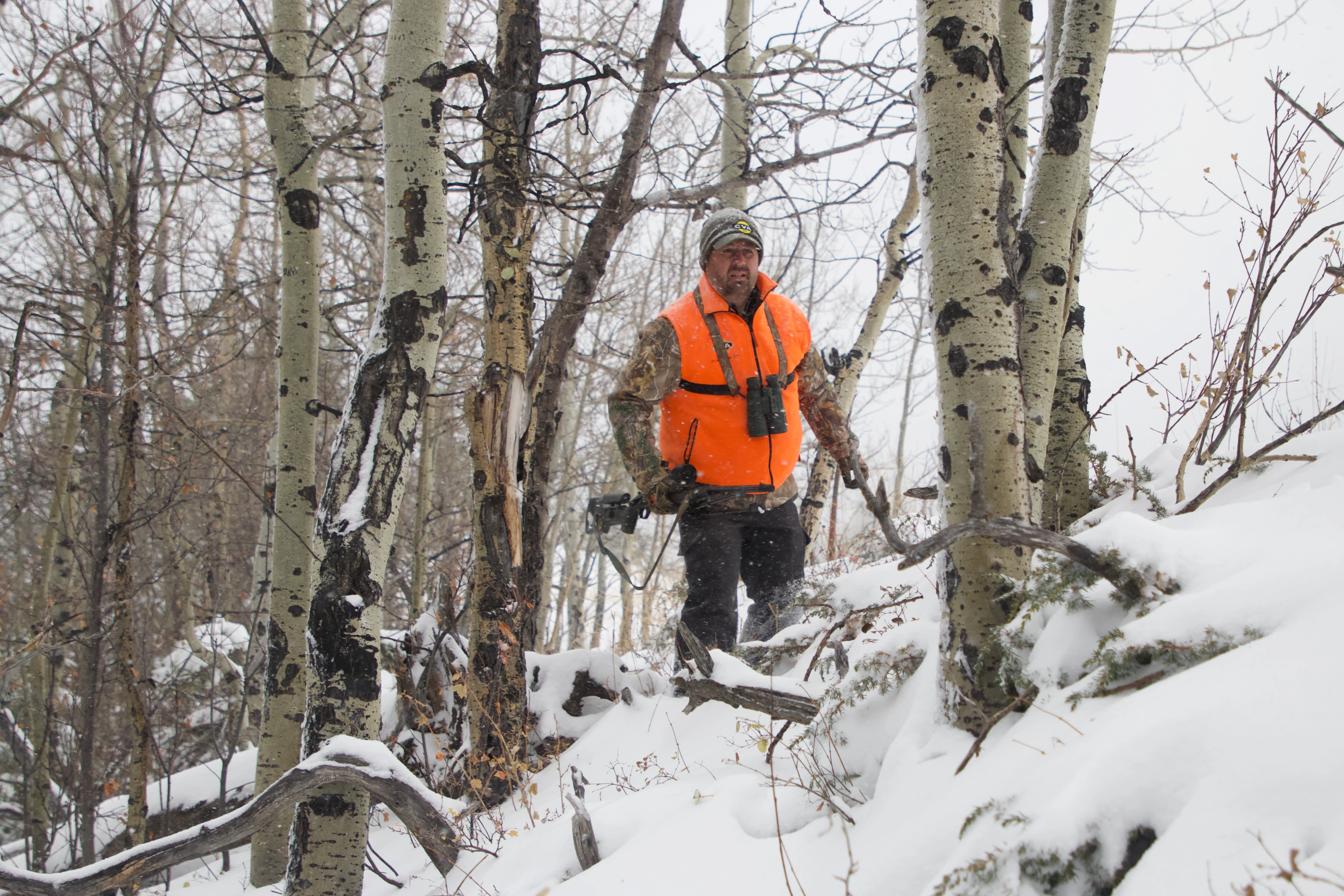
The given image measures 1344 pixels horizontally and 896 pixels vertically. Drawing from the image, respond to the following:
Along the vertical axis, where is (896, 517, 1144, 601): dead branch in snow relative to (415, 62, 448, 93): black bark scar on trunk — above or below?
below

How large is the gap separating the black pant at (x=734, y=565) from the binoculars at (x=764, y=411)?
1.26 ft

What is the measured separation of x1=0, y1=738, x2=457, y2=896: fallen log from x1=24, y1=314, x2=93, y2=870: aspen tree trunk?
315 centimetres

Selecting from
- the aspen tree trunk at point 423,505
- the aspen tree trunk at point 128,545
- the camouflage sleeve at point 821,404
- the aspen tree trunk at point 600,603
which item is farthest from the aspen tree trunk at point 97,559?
the aspen tree trunk at point 600,603

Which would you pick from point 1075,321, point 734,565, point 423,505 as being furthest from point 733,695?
point 423,505

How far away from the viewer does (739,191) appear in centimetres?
579

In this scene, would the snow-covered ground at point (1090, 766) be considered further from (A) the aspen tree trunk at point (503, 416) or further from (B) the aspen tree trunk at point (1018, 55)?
(B) the aspen tree trunk at point (1018, 55)

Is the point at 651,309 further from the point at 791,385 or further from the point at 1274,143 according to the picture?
the point at 1274,143

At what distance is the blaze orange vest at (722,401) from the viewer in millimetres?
3307

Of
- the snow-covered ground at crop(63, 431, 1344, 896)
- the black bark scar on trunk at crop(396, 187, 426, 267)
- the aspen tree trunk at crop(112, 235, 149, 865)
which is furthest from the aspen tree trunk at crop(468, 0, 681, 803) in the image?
the aspen tree trunk at crop(112, 235, 149, 865)

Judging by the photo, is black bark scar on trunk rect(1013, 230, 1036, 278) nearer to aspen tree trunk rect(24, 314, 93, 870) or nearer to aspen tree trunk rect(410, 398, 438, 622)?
aspen tree trunk rect(24, 314, 93, 870)

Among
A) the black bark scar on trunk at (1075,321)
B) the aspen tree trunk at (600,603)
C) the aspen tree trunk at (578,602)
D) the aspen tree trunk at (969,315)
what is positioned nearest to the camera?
the aspen tree trunk at (969,315)

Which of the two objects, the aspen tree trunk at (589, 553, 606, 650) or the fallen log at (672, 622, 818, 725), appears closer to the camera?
the fallen log at (672, 622, 818, 725)

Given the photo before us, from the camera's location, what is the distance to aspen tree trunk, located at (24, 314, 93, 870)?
5262mm

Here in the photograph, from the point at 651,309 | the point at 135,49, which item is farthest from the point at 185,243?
the point at 651,309
